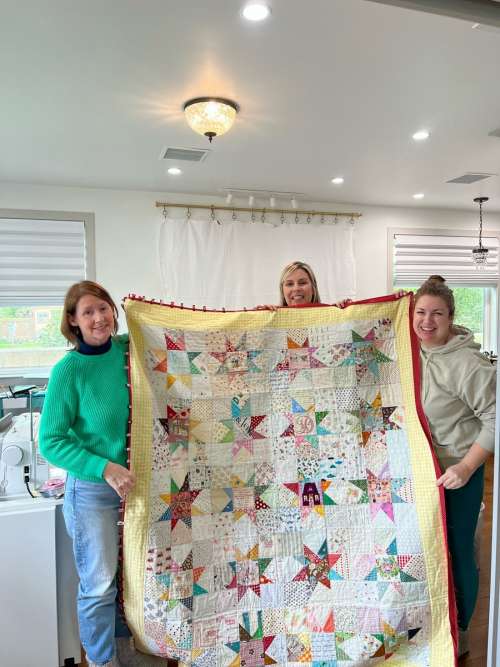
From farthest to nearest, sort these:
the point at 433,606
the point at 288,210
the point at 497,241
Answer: the point at 497,241, the point at 288,210, the point at 433,606

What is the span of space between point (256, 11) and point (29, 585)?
2.30 metres

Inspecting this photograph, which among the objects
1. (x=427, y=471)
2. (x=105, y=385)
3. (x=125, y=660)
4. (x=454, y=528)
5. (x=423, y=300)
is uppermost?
(x=423, y=300)

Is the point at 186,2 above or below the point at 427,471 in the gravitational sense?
above

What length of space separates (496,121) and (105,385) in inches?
107

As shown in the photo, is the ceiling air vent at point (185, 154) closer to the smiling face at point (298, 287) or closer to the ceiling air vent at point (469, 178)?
the smiling face at point (298, 287)

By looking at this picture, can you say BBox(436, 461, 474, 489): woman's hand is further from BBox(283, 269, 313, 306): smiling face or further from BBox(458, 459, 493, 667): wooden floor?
BBox(283, 269, 313, 306): smiling face

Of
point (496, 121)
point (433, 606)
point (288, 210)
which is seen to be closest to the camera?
point (433, 606)

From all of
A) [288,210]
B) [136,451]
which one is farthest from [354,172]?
[136,451]

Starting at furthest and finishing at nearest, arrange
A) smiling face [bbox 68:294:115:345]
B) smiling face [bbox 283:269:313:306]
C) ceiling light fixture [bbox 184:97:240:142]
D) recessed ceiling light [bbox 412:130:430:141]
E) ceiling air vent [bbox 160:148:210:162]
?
ceiling air vent [bbox 160:148:210:162], recessed ceiling light [bbox 412:130:430:141], ceiling light fixture [bbox 184:97:240:142], smiling face [bbox 283:269:313:306], smiling face [bbox 68:294:115:345]

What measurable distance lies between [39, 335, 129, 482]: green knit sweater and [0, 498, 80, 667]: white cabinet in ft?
1.20

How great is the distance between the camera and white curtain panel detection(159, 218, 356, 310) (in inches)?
175

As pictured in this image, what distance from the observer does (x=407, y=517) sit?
1.69 meters

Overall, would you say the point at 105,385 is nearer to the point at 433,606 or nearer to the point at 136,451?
the point at 136,451

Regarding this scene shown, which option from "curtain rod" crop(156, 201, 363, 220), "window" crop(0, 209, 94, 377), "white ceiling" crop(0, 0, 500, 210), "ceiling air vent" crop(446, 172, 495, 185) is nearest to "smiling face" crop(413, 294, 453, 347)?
"white ceiling" crop(0, 0, 500, 210)
